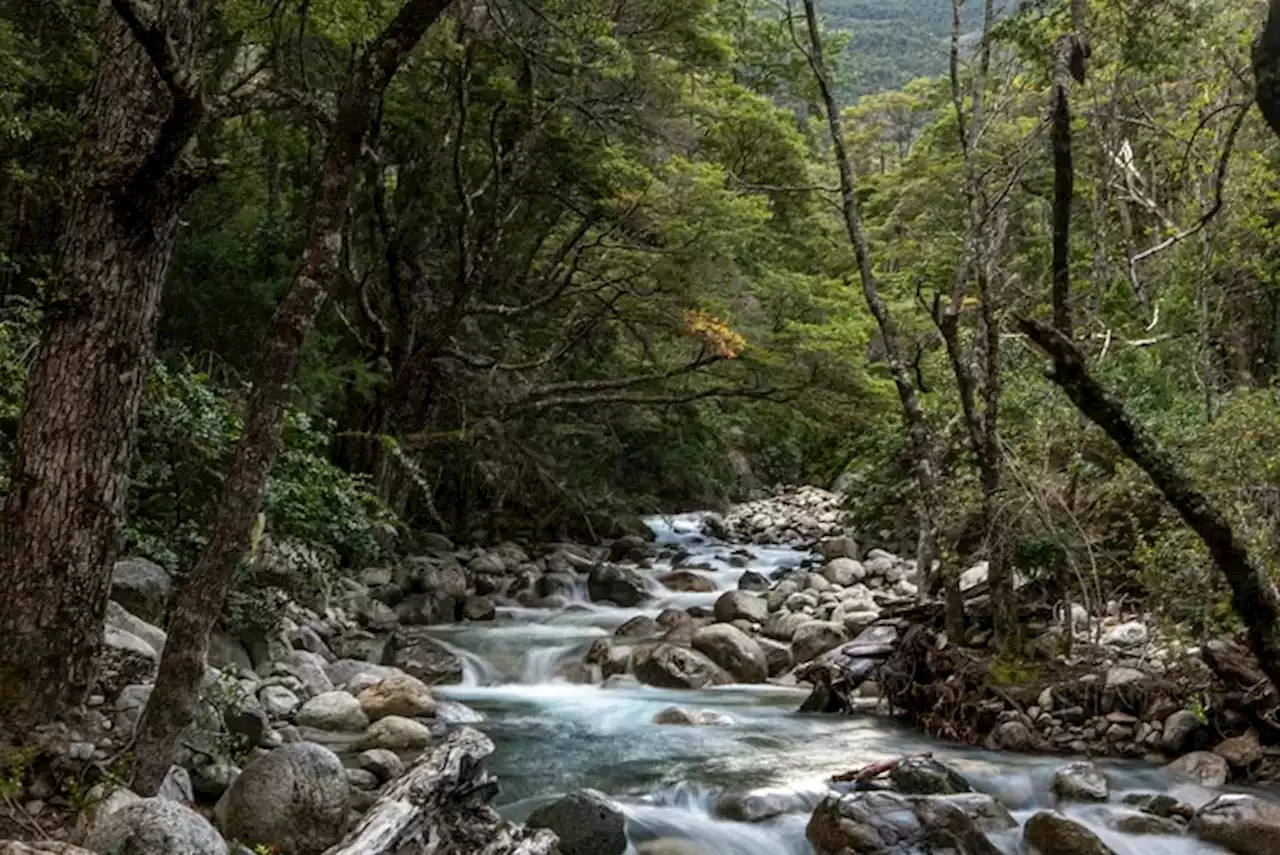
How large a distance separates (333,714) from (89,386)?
406 centimetres

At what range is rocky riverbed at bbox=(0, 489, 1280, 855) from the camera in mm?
5688

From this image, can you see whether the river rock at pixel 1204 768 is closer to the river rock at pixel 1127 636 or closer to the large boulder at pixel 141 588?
the river rock at pixel 1127 636

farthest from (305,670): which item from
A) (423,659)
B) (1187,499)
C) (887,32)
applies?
(887,32)

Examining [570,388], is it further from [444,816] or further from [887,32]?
[887,32]

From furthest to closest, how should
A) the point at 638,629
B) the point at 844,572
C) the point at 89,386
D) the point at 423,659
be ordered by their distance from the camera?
the point at 844,572, the point at 638,629, the point at 423,659, the point at 89,386

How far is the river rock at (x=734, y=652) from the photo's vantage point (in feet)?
35.0

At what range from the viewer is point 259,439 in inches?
179

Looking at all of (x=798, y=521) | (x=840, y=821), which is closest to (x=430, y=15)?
(x=840, y=821)

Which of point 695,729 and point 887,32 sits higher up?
point 887,32

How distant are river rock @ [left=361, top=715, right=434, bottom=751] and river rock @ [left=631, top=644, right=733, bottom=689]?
3149 millimetres

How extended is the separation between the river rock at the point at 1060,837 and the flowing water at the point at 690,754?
0.14 m

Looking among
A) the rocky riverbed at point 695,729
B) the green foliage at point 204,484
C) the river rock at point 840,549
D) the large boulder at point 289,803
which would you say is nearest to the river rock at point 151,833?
the rocky riverbed at point 695,729

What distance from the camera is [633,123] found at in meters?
13.1

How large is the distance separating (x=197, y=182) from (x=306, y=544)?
4076mm
